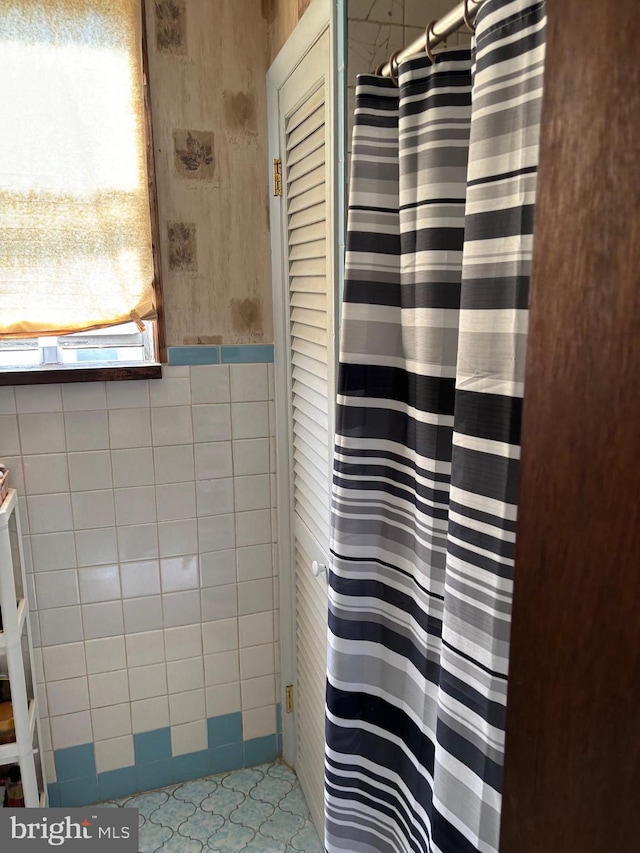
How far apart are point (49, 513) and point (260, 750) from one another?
3.38 feet

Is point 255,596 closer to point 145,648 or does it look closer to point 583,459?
point 145,648

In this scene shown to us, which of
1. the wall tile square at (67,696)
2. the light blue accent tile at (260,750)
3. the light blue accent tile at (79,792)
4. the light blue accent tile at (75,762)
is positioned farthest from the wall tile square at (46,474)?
the light blue accent tile at (260,750)

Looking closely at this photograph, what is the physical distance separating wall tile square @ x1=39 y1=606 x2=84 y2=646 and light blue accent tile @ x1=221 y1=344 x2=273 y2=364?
0.83 metres

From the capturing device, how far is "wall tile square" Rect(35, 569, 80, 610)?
176 cm

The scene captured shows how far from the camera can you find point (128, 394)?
5.72ft

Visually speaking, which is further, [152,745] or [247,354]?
[152,745]

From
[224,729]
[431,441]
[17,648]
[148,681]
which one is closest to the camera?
[431,441]

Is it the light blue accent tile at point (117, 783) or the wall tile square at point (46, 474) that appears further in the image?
the light blue accent tile at point (117, 783)

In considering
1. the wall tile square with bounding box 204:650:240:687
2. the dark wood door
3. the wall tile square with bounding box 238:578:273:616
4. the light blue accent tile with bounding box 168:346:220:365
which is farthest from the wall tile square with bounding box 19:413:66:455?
the dark wood door

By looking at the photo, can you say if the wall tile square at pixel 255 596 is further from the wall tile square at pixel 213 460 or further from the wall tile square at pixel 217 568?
the wall tile square at pixel 213 460

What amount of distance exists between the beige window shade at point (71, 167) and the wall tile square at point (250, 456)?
481mm

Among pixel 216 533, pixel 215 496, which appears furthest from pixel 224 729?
pixel 215 496

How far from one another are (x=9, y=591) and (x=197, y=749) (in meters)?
0.89

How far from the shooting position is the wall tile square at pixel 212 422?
5.94 ft
